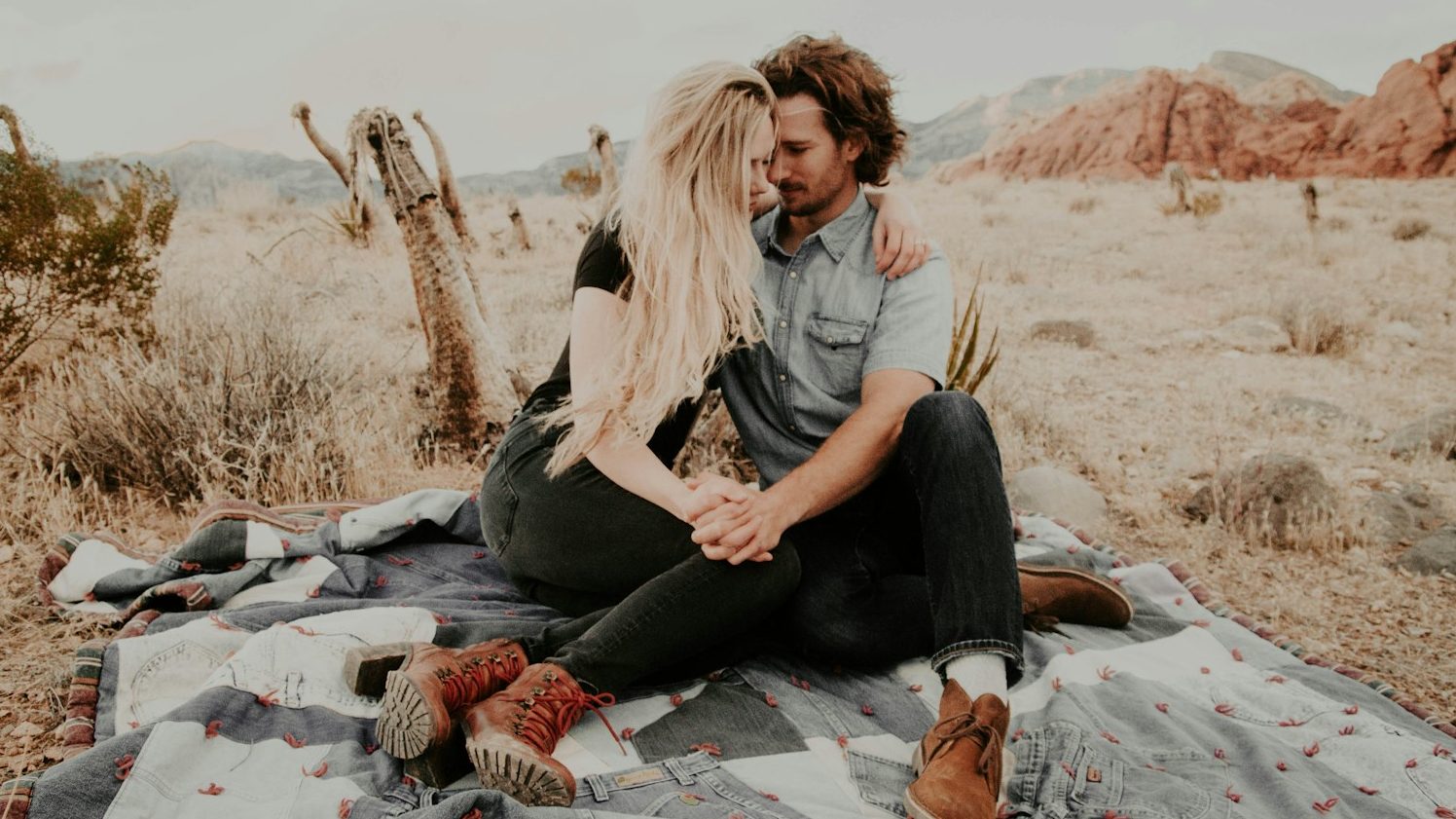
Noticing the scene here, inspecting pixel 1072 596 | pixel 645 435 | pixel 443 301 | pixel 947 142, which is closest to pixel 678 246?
pixel 645 435

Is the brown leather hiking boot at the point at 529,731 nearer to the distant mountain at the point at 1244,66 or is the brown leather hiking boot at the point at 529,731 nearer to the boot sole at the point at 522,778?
the boot sole at the point at 522,778

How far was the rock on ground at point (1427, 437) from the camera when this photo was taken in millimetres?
4680

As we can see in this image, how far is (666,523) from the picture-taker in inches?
89.4

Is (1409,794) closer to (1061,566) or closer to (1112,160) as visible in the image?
(1061,566)

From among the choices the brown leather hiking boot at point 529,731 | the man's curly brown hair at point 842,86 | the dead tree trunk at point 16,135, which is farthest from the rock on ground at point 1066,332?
the dead tree trunk at point 16,135

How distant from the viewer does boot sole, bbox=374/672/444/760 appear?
1787 mm

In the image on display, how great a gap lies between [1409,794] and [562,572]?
2025 millimetres

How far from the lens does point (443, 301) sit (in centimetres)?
443

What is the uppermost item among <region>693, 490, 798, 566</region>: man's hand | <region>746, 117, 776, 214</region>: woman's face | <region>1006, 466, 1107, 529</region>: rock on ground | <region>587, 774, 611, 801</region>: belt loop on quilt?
<region>746, 117, 776, 214</region>: woman's face

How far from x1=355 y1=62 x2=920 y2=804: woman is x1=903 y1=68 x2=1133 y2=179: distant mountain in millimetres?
66807

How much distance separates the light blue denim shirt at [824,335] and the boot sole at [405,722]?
49.8 inches

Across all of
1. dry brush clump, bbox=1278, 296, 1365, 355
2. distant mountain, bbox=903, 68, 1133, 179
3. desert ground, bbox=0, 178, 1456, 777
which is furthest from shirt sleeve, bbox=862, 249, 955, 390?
distant mountain, bbox=903, 68, 1133, 179

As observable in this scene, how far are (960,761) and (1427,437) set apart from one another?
14.4 feet

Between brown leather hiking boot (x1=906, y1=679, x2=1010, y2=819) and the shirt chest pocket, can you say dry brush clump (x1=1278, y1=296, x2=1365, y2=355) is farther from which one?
brown leather hiking boot (x1=906, y1=679, x2=1010, y2=819)
